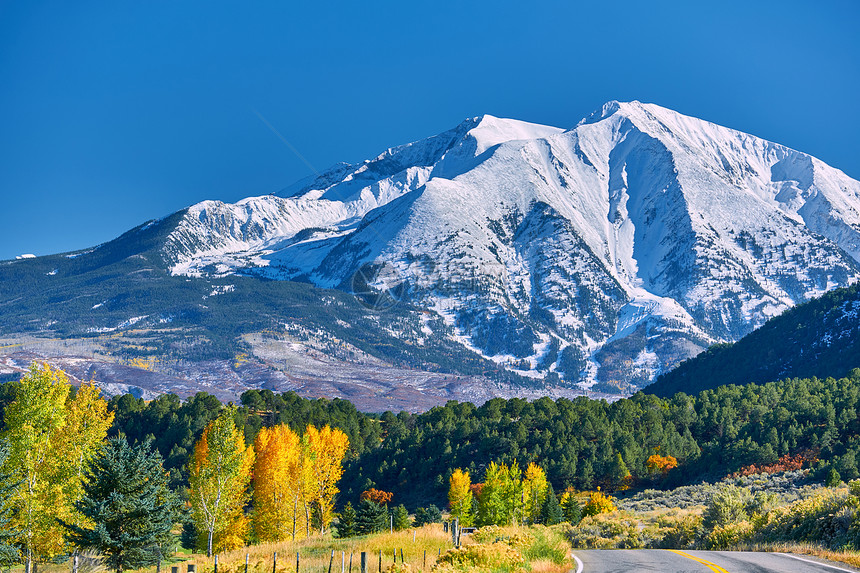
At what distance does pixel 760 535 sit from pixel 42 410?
136 feet

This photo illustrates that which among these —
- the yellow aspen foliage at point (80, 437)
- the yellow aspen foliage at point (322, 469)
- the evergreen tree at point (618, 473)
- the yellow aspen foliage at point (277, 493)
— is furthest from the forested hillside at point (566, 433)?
the yellow aspen foliage at point (80, 437)

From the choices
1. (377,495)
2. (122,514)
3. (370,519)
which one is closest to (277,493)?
(370,519)

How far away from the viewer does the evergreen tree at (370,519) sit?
72438 mm

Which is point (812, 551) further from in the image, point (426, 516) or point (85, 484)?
point (426, 516)

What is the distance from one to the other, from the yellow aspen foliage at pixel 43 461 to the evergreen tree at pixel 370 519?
32972 mm

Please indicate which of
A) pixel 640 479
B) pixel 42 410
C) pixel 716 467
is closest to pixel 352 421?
pixel 640 479

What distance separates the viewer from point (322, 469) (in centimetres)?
7956

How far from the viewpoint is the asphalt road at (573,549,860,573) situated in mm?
22375

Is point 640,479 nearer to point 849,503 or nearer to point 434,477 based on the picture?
point 434,477

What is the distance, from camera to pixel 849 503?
30.0m

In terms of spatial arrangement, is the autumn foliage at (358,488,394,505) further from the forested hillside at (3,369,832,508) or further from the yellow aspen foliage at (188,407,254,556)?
the yellow aspen foliage at (188,407,254,556)

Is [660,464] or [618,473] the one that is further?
[660,464]

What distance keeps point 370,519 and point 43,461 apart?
36.8 m

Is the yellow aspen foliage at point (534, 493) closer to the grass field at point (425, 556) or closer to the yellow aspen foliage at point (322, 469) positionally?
the yellow aspen foliage at point (322, 469)
